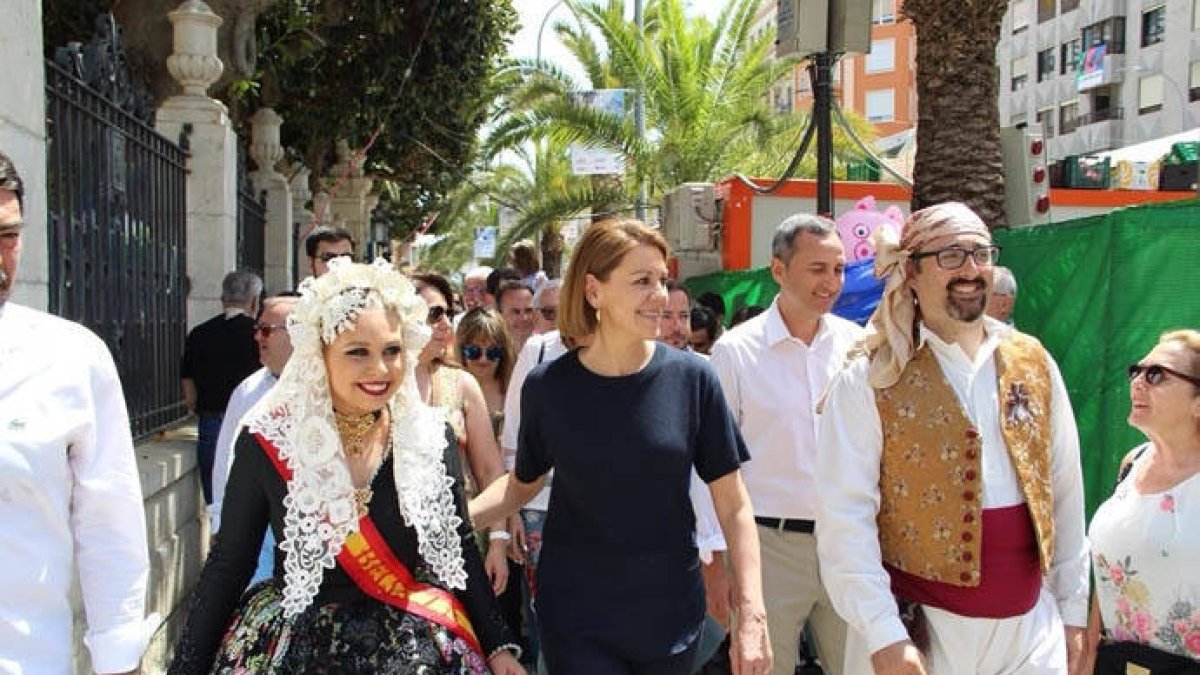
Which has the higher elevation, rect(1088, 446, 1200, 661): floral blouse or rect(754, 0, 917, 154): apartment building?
rect(754, 0, 917, 154): apartment building

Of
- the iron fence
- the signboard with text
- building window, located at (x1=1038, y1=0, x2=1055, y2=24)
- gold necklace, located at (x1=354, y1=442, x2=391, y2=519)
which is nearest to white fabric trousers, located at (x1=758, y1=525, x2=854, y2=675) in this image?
gold necklace, located at (x1=354, y1=442, x2=391, y2=519)

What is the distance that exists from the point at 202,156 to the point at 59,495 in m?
5.82

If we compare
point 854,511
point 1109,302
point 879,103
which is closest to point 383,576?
point 854,511

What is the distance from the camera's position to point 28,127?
14.4ft

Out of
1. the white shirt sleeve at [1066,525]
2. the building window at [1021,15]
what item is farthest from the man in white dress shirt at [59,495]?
the building window at [1021,15]

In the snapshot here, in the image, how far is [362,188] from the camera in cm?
2198

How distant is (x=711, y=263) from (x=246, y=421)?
13589 mm

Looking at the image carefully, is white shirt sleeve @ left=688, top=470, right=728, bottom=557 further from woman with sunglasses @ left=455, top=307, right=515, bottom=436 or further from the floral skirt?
woman with sunglasses @ left=455, top=307, right=515, bottom=436

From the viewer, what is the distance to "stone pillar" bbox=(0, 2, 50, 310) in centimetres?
419

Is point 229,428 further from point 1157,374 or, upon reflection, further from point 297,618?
point 1157,374

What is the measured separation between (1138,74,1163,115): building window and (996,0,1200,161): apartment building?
40 mm

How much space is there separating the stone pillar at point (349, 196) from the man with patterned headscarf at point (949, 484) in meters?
16.6

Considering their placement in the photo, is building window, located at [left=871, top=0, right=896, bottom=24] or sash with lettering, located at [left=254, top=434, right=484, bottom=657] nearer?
sash with lettering, located at [left=254, top=434, right=484, bottom=657]

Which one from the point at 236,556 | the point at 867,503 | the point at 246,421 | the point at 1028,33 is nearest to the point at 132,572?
the point at 236,556
